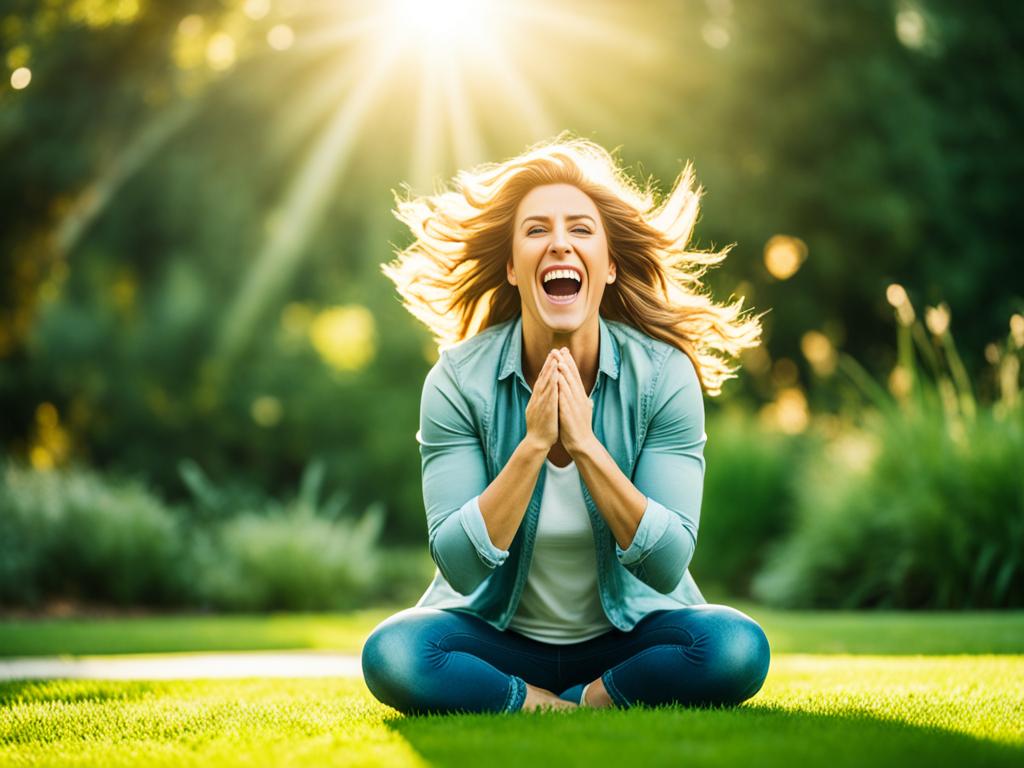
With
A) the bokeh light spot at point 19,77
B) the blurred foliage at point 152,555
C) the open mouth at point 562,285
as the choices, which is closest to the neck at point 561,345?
the open mouth at point 562,285

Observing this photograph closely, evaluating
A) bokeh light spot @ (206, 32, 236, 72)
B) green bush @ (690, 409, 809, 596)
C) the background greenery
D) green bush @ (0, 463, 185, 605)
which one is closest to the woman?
the background greenery

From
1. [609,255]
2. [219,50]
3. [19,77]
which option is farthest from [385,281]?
[609,255]

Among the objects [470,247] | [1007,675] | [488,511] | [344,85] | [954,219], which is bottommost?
[1007,675]

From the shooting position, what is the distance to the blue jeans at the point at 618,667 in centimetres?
349

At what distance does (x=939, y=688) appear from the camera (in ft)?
13.1

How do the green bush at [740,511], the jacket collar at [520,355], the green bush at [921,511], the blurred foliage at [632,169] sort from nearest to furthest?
the jacket collar at [520,355]
the green bush at [921,511]
the green bush at [740,511]
the blurred foliage at [632,169]

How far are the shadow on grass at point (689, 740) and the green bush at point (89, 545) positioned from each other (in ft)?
25.2

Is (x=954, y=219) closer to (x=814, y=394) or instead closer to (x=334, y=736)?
(x=814, y=394)

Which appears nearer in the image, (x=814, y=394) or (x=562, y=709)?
(x=562, y=709)

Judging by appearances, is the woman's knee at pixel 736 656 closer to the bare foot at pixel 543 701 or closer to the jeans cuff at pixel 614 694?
the jeans cuff at pixel 614 694

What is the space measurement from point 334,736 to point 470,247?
6.11 ft

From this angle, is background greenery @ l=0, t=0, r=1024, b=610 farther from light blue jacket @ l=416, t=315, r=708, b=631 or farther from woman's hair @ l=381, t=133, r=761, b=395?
light blue jacket @ l=416, t=315, r=708, b=631

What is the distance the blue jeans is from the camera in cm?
349

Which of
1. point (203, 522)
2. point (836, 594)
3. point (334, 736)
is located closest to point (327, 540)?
point (203, 522)
